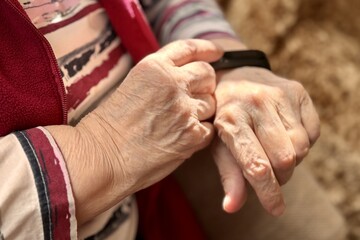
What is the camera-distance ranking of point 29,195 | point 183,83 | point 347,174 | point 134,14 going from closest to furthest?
point 29,195 < point 183,83 < point 134,14 < point 347,174

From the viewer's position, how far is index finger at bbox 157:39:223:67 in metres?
0.58

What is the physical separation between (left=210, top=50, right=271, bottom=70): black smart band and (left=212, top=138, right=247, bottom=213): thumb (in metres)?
0.11

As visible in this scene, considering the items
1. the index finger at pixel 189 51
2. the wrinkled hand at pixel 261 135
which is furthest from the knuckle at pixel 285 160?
the index finger at pixel 189 51

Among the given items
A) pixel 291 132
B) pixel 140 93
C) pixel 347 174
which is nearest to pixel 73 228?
pixel 140 93

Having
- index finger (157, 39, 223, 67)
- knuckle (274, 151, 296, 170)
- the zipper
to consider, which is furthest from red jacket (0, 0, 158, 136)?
knuckle (274, 151, 296, 170)

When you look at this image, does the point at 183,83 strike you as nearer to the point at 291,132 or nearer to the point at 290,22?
the point at 291,132

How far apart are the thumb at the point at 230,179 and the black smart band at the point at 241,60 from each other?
0.11 m

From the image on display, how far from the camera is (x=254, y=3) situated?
112 centimetres

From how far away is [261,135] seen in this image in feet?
1.86

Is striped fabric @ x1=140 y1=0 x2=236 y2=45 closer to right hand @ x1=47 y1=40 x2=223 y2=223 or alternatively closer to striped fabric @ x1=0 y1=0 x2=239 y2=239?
striped fabric @ x1=0 y1=0 x2=239 y2=239

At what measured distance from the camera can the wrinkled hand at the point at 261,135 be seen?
56cm

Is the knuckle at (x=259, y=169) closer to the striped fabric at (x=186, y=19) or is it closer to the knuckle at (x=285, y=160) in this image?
the knuckle at (x=285, y=160)

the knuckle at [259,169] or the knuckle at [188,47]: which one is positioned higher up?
the knuckle at [188,47]

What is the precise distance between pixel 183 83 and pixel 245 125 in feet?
0.29
